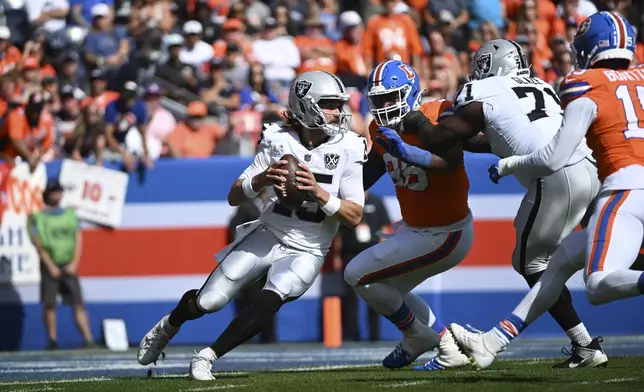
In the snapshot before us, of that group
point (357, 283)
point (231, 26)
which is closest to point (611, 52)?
point (357, 283)

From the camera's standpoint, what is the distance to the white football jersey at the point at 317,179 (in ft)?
22.2

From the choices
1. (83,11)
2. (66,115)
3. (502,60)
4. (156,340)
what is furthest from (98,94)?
(502,60)

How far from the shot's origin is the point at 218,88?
12.6m

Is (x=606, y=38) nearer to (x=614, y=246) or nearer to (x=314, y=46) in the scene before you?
(x=614, y=246)

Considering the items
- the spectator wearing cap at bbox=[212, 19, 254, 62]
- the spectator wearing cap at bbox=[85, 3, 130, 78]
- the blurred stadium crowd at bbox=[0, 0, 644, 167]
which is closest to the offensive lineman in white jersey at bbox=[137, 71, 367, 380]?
the blurred stadium crowd at bbox=[0, 0, 644, 167]

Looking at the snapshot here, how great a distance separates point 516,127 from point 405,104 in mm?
698

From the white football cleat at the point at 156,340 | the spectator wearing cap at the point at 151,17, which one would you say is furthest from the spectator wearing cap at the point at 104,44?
the white football cleat at the point at 156,340

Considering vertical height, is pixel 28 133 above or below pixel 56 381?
above

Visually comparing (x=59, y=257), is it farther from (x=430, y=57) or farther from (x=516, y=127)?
(x=516, y=127)

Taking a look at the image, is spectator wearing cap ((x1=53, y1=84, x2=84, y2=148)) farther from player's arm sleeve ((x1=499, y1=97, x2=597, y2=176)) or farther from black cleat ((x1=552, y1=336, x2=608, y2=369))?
player's arm sleeve ((x1=499, y1=97, x2=597, y2=176))

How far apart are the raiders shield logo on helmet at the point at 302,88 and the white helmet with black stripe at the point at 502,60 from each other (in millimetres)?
1021

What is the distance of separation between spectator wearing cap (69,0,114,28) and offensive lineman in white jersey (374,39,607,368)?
822 cm

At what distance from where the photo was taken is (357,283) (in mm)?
6934

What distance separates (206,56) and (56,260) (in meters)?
3.43
